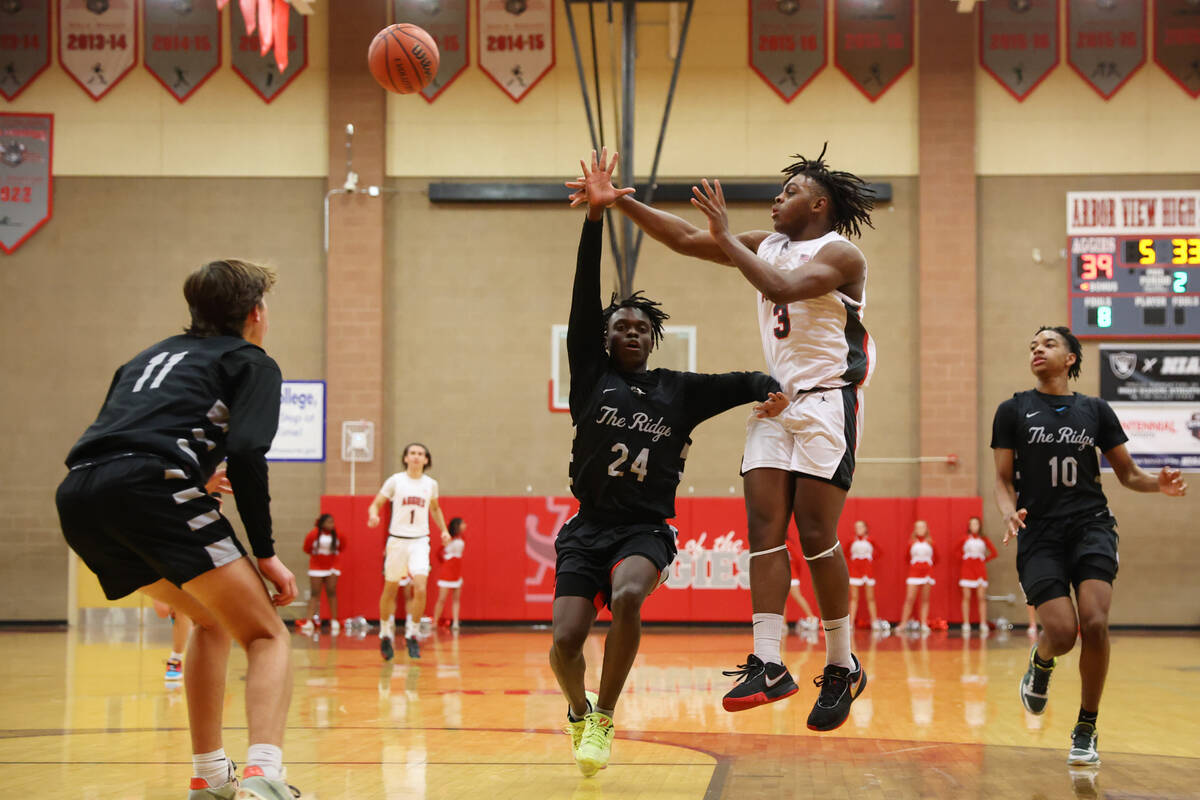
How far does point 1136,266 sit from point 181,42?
43.2 feet

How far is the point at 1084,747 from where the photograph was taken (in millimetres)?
5703

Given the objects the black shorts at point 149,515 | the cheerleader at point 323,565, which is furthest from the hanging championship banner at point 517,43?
the black shorts at point 149,515

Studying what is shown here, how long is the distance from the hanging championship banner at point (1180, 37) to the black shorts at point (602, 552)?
1353 cm

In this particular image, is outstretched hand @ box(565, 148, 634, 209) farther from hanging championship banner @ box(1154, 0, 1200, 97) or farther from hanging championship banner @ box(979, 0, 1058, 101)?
hanging championship banner @ box(1154, 0, 1200, 97)

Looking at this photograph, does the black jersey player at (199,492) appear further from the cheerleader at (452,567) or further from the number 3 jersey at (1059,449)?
the cheerleader at (452,567)

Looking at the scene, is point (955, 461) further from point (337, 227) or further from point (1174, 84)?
point (337, 227)

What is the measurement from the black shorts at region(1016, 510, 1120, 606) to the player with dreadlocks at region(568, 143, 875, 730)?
1436 millimetres

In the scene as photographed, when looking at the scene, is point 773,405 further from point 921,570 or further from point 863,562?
point 921,570

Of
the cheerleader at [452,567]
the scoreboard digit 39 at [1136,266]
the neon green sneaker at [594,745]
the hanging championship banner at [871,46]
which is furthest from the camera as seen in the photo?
the hanging championship banner at [871,46]

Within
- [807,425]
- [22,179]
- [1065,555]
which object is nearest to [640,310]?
[807,425]

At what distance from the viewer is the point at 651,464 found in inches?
214

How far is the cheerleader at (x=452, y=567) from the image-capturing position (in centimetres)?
1486

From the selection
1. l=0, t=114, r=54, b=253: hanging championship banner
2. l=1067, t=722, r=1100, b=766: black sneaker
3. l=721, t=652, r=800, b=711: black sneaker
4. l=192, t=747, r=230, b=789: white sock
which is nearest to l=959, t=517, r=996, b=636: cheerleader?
l=1067, t=722, r=1100, b=766: black sneaker

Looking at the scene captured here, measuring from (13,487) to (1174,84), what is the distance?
53.9 ft
